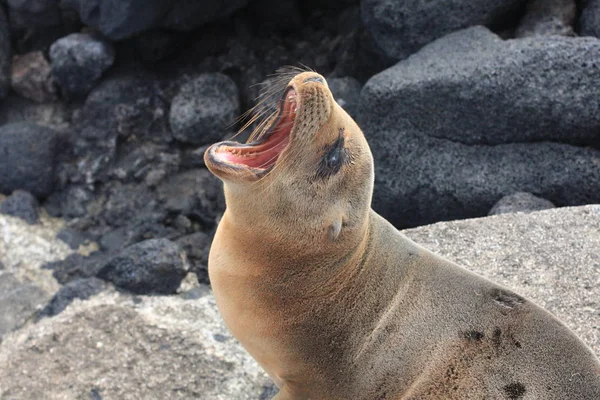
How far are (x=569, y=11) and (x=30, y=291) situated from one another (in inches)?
215

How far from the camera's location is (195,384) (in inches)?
167

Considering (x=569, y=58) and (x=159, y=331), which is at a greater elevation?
(x=569, y=58)

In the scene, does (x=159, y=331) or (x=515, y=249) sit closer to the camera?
(x=515, y=249)

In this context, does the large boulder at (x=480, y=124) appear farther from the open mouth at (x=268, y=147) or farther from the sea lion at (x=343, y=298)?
the open mouth at (x=268, y=147)

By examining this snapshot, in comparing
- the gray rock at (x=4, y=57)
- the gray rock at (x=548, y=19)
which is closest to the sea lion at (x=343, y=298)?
the gray rock at (x=548, y=19)

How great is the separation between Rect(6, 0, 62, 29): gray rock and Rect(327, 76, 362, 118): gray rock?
3394 mm

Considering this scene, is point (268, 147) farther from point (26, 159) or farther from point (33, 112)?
point (33, 112)

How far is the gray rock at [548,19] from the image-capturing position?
5977mm

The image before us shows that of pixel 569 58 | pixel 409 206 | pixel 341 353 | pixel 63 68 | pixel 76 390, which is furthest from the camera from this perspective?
pixel 63 68

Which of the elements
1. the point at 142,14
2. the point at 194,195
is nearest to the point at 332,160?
the point at 194,195

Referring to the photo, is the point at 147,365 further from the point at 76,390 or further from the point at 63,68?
the point at 63,68

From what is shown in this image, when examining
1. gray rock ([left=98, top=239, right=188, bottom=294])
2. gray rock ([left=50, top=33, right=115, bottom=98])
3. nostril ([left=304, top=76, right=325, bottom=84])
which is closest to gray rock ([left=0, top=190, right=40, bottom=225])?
gray rock ([left=50, top=33, right=115, bottom=98])

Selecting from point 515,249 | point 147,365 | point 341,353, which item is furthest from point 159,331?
point 515,249

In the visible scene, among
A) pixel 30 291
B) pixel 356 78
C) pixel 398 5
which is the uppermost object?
pixel 398 5
